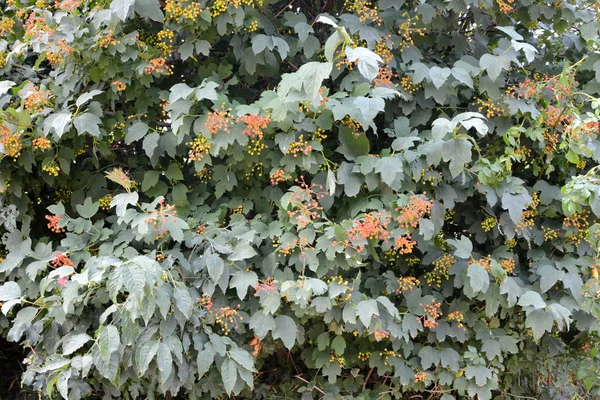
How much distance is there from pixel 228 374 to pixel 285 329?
0.31m

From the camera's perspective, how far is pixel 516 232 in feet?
9.93

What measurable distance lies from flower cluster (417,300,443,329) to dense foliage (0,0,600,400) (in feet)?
0.04

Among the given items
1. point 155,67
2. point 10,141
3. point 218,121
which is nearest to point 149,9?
point 155,67

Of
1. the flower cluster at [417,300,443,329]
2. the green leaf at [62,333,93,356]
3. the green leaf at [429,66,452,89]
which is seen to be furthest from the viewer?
the flower cluster at [417,300,443,329]

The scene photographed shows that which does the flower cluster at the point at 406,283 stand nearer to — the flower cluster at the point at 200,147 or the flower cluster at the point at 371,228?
the flower cluster at the point at 371,228

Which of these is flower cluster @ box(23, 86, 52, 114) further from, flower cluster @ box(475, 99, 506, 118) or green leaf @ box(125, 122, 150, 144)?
flower cluster @ box(475, 99, 506, 118)

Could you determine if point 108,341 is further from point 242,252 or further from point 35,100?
point 35,100

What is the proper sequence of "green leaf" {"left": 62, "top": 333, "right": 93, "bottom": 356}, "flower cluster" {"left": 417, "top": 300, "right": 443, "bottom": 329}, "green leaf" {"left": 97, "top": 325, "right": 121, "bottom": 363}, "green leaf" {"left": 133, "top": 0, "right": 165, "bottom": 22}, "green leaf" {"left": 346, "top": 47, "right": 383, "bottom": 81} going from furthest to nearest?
1. "flower cluster" {"left": 417, "top": 300, "right": 443, "bottom": 329}
2. "green leaf" {"left": 133, "top": 0, "right": 165, "bottom": 22}
3. "green leaf" {"left": 62, "top": 333, "right": 93, "bottom": 356}
4. "green leaf" {"left": 97, "top": 325, "right": 121, "bottom": 363}
5. "green leaf" {"left": 346, "top": 47, "right": 383, "bottom": 81}

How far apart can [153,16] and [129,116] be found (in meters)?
0.60

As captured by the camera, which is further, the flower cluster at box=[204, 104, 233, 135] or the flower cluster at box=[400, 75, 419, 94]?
the flower cluster at box=[400, 75, 419, 94]

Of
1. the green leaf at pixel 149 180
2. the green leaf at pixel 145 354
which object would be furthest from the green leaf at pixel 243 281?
the green leaf at pixel 149 180

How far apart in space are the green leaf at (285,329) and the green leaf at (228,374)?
0.22 m

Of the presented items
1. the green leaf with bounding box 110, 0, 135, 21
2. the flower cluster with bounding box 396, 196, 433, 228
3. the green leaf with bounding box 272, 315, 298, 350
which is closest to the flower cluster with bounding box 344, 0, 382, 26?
the flower cluster with bounding box 396, 196, 433, 228

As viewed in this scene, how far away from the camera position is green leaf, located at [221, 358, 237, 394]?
240cm
